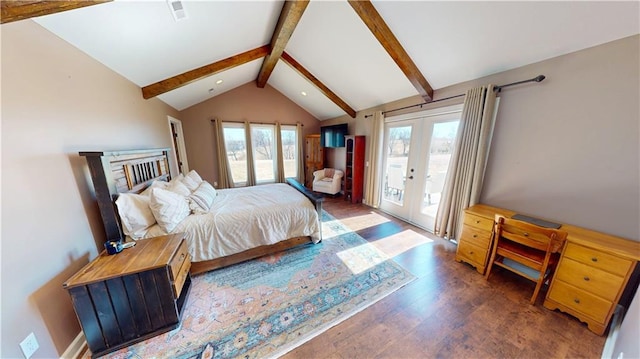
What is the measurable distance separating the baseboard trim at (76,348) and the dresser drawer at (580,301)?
3.79m

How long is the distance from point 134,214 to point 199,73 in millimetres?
2164

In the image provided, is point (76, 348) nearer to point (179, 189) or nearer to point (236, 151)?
point (179, 189)

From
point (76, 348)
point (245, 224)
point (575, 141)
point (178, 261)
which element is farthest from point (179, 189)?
point (575, 141)

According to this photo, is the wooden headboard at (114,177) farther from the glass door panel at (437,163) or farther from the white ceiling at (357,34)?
the glass door panel at (437,163)

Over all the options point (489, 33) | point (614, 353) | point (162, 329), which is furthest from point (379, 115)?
point (162, 329)

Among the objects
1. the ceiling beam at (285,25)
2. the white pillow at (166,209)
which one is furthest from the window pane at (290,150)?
the white pillow at (166,209)

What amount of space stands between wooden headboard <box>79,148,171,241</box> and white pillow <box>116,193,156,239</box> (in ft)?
0.16

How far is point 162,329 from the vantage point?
4.91 ft

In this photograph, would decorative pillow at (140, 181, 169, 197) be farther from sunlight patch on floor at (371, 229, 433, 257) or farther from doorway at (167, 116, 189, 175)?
sunlight patch on floor at (371, 229, 433, 257)

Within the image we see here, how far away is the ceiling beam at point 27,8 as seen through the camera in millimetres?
980

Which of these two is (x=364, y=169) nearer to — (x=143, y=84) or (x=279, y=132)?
(x=279, y=132)

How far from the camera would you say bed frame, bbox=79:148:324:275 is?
1519 mm

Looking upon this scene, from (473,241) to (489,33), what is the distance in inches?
86.4

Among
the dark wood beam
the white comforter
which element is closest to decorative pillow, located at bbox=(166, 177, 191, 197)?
the white comforter
